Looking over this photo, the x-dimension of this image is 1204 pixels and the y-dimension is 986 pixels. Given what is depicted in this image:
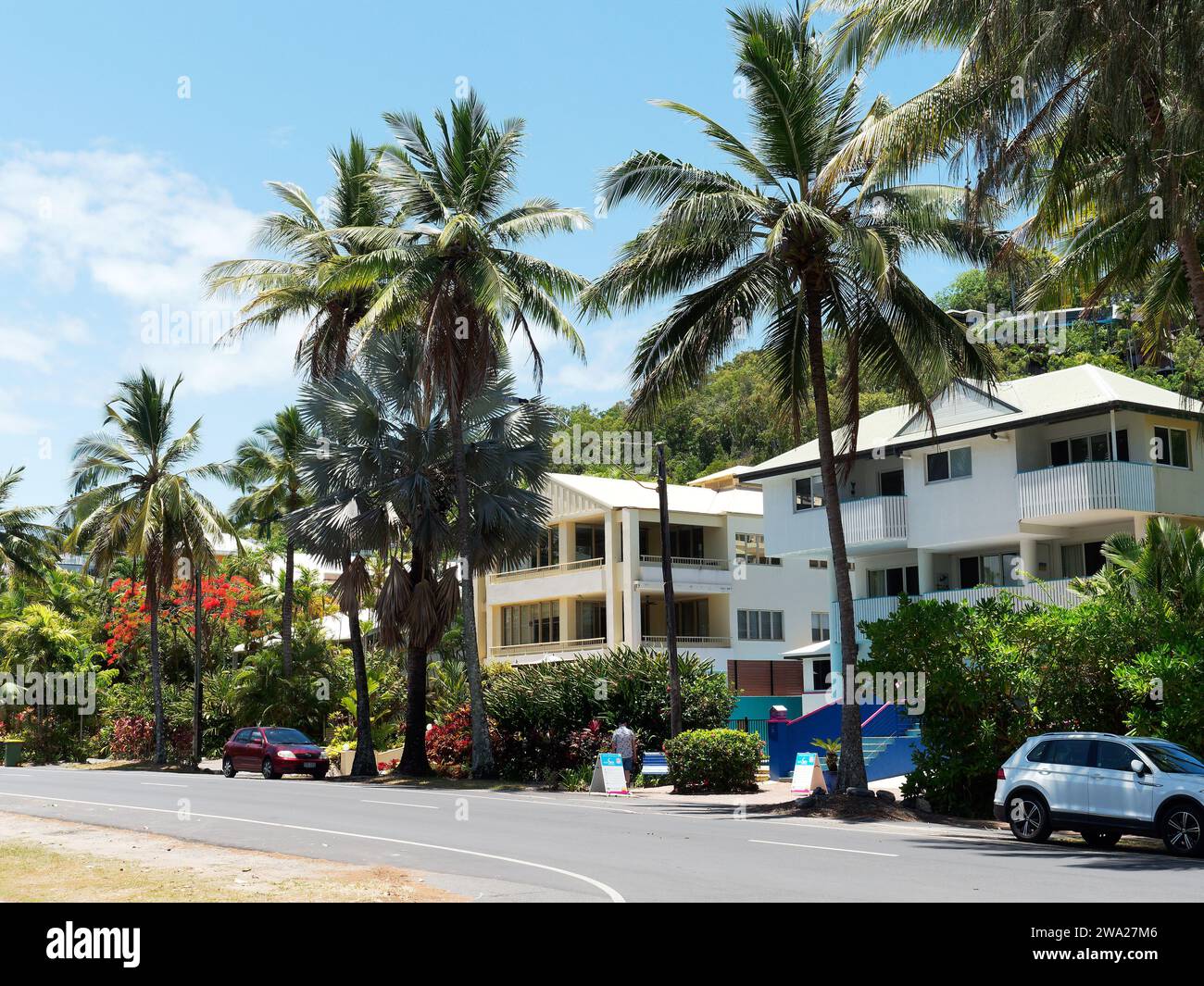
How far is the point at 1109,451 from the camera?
35.1m

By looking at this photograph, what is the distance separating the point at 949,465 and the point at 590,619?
18.8 meters

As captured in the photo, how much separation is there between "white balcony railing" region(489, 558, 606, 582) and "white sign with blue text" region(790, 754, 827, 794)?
23969 millimetres

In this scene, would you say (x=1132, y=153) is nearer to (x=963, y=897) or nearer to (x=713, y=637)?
(x=963, y=897)

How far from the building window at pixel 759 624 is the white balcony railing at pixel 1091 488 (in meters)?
19.0

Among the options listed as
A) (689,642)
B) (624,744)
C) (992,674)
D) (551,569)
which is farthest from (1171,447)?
(551,569)

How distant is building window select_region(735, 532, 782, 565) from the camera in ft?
176

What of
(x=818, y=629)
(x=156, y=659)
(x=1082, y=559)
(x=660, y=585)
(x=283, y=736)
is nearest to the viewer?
(x=1082, y=559)

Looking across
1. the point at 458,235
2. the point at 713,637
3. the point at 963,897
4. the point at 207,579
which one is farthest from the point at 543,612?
the point at 963,897

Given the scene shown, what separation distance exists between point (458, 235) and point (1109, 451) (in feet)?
61.2

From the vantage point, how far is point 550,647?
52.8 meters

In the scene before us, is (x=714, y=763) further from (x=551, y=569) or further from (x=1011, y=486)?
(x=551, y=569)

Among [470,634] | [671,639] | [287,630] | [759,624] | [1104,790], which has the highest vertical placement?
[287,630]

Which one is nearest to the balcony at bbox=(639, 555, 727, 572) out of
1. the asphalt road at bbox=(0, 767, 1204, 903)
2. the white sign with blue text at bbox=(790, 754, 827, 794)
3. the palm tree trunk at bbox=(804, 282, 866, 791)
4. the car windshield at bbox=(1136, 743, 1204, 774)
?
the white sign with blue text at bbox=(790, 754, 827, 794)
